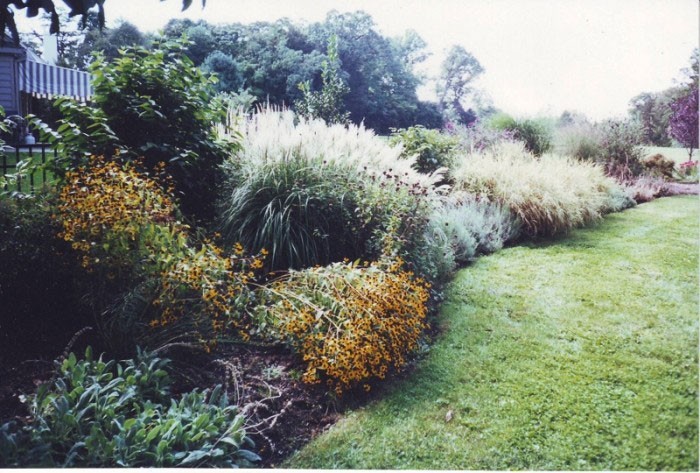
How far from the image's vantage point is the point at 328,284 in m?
2.37

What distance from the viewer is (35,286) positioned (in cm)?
220

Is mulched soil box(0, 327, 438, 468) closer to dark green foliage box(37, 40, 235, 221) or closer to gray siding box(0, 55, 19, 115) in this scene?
dark green foliage box(37, 40, 235, 221)

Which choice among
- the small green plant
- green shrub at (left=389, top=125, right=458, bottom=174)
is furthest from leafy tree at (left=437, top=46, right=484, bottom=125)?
the small green plant

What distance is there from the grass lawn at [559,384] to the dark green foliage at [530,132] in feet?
7.00

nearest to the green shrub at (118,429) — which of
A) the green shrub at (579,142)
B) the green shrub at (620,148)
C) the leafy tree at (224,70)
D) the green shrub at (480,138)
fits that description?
the leafy tree at (224,70)

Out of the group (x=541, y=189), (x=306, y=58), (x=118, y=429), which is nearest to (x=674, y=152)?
(x=541, y=189)

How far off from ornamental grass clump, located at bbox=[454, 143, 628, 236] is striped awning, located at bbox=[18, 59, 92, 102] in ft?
9.70

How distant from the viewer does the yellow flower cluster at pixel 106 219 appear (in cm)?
204

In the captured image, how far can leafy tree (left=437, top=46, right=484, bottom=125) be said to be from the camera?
2.73m

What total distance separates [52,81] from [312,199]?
5.27 ft

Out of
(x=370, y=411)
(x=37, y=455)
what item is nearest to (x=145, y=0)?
(x=37, y=455)

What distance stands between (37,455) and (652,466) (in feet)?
7.24

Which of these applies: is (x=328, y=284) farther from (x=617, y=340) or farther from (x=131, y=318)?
(x=617, y=340)

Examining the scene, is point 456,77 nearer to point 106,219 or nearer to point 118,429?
point 106,219
